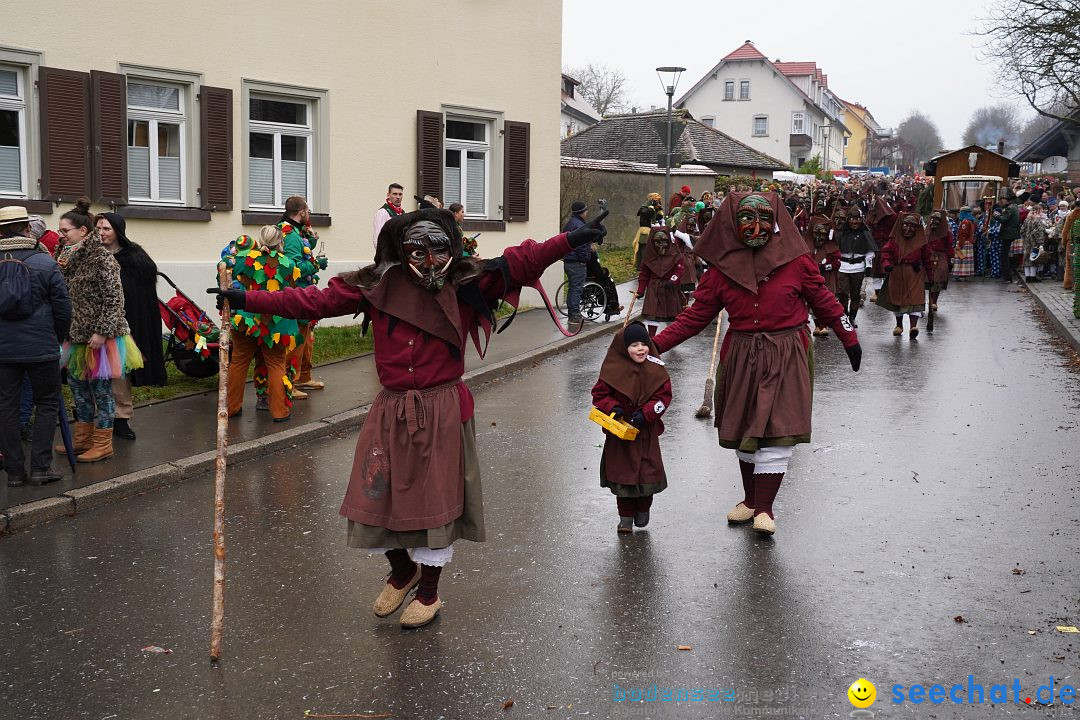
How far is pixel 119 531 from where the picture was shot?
679cm

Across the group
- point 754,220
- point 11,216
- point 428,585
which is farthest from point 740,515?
point 11,216

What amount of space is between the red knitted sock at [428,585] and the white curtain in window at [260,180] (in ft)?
34.9

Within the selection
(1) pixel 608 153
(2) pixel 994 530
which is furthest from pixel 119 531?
(1) pixel 608 153

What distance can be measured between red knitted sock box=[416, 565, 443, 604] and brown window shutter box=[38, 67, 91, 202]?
9295mm

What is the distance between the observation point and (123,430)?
8.94 metres

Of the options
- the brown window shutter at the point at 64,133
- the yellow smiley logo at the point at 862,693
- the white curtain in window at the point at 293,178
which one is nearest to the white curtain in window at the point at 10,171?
the brown window shutter at the point at 64,133

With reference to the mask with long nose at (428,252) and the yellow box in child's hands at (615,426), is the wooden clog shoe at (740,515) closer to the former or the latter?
the yellow box in child's hands at (615,426)

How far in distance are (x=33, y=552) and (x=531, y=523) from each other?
2967mm

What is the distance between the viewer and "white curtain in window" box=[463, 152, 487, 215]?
1794 cm

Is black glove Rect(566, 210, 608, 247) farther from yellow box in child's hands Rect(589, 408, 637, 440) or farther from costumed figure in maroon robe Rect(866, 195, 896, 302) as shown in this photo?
costumed figure in maroon robe Rect(866, 195, 896, 302)

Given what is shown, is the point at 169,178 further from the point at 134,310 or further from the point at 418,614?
the point at 418,614

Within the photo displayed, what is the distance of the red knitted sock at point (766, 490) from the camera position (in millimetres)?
6547

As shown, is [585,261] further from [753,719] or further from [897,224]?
[753,719]

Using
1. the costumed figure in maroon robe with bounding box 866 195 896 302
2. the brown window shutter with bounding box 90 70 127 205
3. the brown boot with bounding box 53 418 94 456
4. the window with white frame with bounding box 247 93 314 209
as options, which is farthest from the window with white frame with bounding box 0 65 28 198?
the costumed figure in maroon robe with bounding box 866 195 896 302
